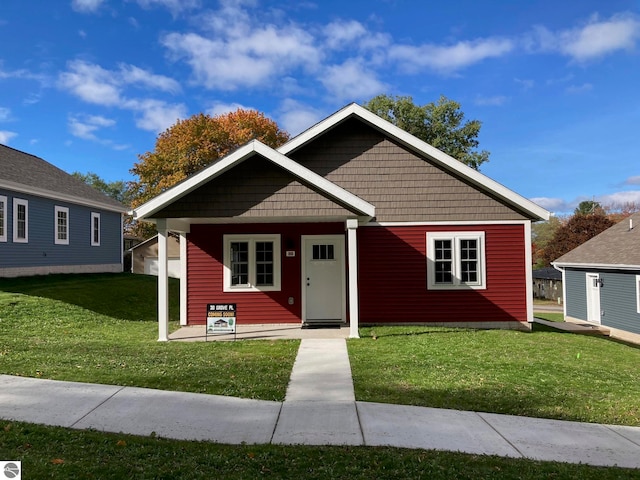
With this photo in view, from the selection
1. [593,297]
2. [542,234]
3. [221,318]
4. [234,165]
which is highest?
[542,234]

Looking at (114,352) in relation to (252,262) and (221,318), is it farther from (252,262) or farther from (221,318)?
(252,262)

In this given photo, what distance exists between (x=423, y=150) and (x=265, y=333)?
246 inches

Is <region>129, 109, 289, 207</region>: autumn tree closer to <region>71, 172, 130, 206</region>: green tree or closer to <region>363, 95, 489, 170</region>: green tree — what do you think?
<region>363, 95, 489, 170</region>: green tree

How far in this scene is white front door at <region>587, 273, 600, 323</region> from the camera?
21.1 metres

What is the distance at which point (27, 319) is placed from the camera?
12.0m

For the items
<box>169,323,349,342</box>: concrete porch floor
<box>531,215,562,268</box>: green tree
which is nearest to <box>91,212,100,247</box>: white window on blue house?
<box>169,323,349,342</box>: concrete porch floor

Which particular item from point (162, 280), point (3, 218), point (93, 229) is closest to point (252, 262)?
point (162, 280)

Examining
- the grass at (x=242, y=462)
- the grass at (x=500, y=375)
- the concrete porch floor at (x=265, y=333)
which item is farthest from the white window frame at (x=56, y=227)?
the grass at (x=242, y=462)

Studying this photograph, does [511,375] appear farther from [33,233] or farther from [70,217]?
[70,217]

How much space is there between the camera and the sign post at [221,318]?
404 inches

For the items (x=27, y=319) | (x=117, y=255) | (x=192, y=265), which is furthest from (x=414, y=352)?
(x=117, y=255)

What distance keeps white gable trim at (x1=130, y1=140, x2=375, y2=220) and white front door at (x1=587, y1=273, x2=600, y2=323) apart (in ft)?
54.1

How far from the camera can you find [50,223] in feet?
65.5

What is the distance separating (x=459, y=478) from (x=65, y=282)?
696 inches
